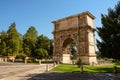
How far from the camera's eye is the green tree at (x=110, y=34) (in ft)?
56.1

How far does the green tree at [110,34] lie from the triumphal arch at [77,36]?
1906cm

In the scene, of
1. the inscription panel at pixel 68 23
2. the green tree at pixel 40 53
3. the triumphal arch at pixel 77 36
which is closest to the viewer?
the triumphal arch at pixel 77 36

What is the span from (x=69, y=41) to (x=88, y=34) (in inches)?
288

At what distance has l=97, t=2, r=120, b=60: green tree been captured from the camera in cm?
1709

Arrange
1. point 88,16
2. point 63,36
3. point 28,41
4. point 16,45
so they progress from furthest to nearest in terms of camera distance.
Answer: point 28,41
point 16,45
point 63,36
point 88,16

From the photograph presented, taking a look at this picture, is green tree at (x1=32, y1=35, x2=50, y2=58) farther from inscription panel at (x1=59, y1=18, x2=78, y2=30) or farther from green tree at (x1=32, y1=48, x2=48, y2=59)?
inscription panel at (x1=59, y1=18, x2=78, y2=30)

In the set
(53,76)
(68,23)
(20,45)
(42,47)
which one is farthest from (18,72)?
(42,47)

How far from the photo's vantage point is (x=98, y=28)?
19.5 metres

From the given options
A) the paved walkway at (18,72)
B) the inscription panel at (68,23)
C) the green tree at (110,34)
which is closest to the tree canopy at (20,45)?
the inscription panel at (68,23)

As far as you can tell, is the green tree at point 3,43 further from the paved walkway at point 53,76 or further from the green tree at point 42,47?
the paved walkway at point 53,76

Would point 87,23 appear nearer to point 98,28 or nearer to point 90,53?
point 90,53

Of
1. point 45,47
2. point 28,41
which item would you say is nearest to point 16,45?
point 28,41

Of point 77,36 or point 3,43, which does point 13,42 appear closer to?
point 3,43

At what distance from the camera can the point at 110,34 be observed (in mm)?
17969
